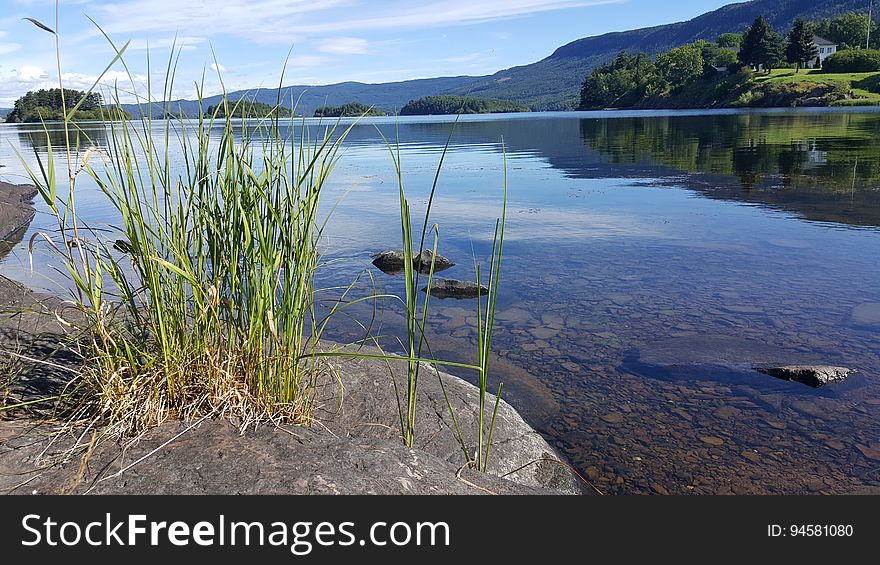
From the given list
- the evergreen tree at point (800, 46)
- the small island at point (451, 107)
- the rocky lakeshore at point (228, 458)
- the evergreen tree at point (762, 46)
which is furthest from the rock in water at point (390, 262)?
the small island at point (451, 107)

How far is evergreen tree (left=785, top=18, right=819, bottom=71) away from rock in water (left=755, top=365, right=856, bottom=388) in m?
114

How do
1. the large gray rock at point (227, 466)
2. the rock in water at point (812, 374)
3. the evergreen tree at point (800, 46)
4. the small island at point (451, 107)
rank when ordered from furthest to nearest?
the small island at point (451, 107) < the evergreen tree at point (800, 46) < the rock in water at point (812, 374) < the large gray rock at point (227, 466)

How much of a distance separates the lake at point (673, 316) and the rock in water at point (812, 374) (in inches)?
3.5

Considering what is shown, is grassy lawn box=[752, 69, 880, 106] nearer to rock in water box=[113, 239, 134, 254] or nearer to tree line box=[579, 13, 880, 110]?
tree line box=[579, 13, 880, 110]

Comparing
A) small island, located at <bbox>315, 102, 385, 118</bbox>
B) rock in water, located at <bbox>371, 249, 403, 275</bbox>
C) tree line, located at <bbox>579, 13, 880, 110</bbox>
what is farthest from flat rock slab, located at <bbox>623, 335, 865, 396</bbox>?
tree line, located at <bbox>579, 13, 880, 110</bbox>

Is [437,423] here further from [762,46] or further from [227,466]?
[762,46]

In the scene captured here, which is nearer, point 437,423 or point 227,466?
point 227,466

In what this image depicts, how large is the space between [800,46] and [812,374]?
118m

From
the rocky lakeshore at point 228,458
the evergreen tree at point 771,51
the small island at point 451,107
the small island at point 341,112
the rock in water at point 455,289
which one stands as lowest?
the rock in water at point 455,289

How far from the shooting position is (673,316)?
7379 millimetres

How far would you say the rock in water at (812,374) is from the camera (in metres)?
5.52

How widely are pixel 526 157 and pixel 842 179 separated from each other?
565 inches

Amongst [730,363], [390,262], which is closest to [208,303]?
[730,363]

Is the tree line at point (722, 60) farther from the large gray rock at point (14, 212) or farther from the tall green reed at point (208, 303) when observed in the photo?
the tall green reed at point (208, 303)
